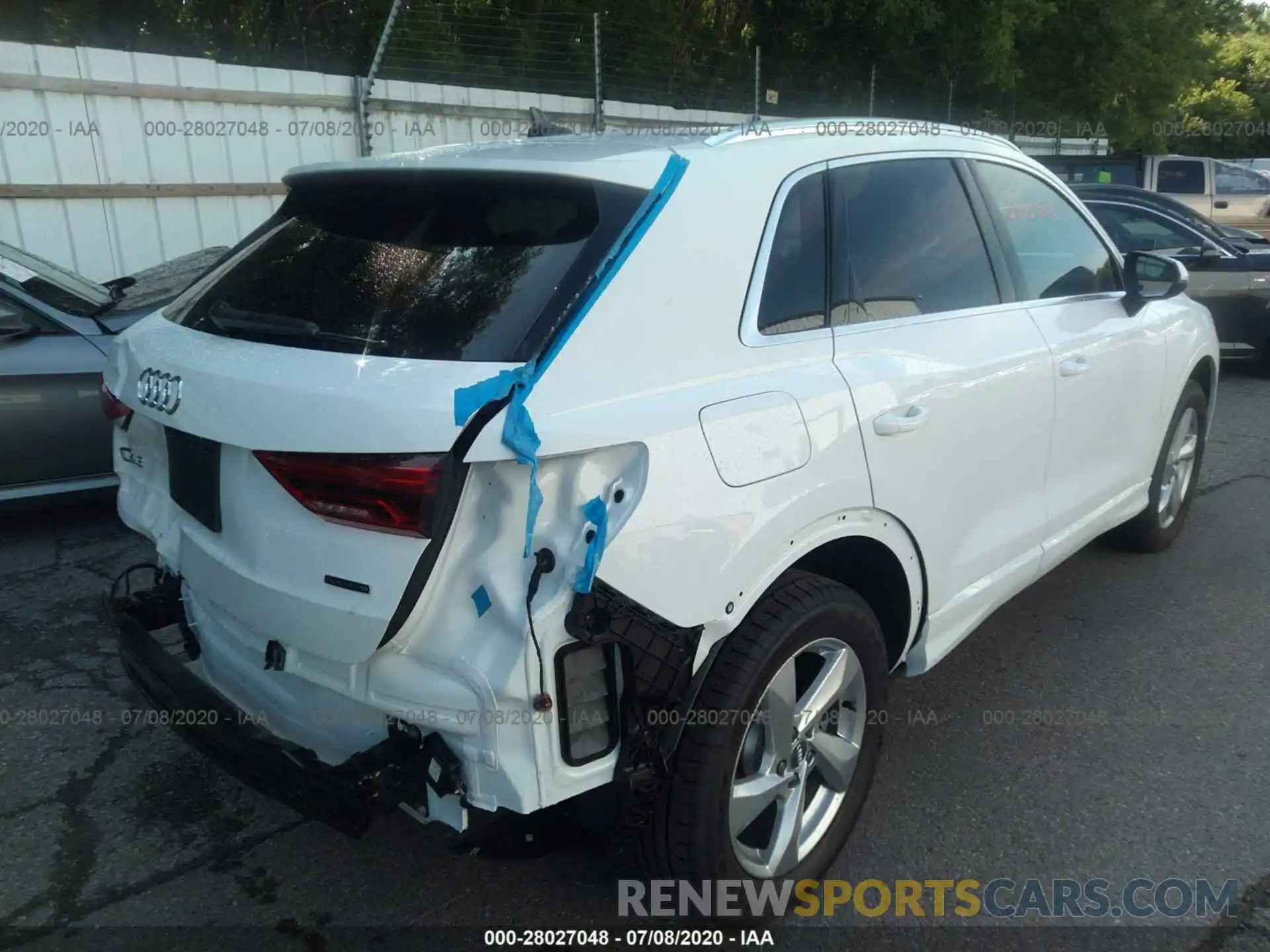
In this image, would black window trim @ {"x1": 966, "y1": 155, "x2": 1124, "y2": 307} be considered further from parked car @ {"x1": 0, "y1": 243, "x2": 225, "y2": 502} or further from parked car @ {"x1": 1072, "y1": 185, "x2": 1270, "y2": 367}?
parked car @ {"x1": 1072, "y1": 185, "x2": 1270, "y2": 367}

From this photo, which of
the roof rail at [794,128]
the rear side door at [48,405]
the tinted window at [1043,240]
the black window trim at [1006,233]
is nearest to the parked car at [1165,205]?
the black window trim at [1006,233]

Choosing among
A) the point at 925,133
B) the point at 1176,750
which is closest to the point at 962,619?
the point at 1176,750

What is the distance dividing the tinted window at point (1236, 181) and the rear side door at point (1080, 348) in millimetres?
13535

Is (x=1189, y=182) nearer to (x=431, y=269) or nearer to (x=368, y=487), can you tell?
(x=431, y=269)

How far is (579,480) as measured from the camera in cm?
206

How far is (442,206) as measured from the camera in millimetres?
2498

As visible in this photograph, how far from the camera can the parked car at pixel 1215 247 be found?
888 cm

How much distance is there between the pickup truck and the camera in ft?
43.0

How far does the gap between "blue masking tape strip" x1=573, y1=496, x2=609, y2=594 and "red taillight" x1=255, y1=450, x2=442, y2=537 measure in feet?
0.97

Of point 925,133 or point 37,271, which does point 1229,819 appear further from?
point 37,271

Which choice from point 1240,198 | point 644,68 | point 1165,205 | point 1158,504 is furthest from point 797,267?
point 1240,198

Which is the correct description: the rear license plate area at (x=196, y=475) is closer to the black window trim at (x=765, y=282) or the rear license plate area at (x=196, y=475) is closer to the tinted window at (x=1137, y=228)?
the black window trim at (x=765, y=282)

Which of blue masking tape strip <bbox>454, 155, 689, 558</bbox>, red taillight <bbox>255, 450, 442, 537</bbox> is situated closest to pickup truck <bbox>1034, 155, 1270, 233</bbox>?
blue masking tape strip <bbox>454, 155, 689, 558</bbox>

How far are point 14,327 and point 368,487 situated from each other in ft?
13.0
